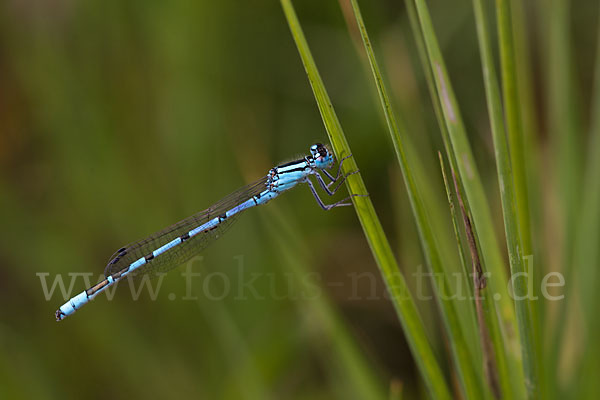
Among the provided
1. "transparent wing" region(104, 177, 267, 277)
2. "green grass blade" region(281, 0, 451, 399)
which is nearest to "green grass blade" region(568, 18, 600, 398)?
"green grass blade" region(281, 0, 451, 399)

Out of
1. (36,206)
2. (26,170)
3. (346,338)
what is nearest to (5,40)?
(26,170)

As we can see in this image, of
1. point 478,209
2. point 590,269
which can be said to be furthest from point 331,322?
point 590,269

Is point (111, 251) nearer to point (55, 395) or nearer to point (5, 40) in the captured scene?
point (55, 395)

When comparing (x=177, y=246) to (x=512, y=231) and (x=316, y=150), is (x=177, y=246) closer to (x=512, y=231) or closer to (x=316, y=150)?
(x=316, y=150)

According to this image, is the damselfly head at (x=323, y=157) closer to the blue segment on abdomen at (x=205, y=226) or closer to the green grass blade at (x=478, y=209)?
the blue segment on abdomen at (x=205, y=226)

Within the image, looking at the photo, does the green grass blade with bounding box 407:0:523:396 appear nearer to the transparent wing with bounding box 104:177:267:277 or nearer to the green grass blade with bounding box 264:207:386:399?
the green grass blade with bounding box 264:207:386:399

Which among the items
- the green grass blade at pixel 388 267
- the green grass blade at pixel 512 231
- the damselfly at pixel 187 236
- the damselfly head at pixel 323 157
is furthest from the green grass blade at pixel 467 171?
the damselfly at pixel 187 236

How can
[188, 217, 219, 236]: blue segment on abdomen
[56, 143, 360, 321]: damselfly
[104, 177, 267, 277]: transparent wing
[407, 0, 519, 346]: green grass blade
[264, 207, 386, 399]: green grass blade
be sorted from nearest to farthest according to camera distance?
[407, 0, 519, 346]: green grass blade < [264, 207, 386, 399]: green grass blade < [56, 143, 360, 321]: damselfly < [104, 177, 267, 277]: transparent wing < [188, 217, 219, 236]: blue segment on abdomen
